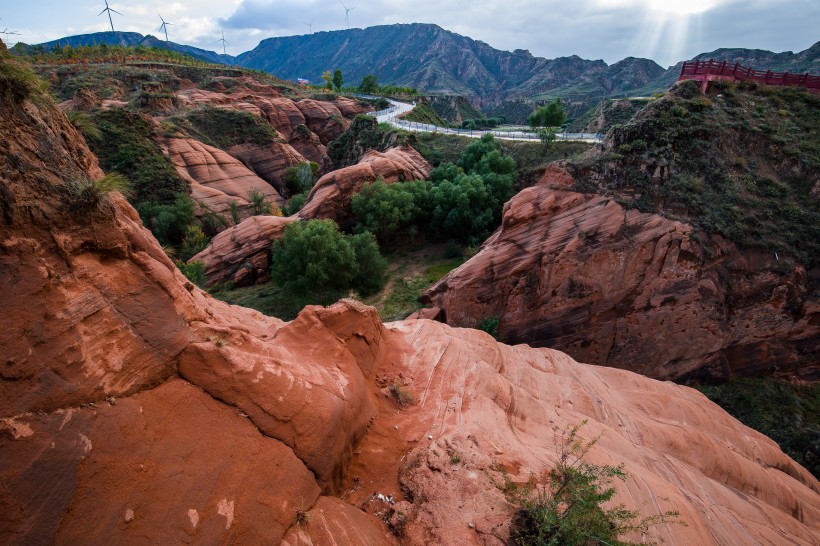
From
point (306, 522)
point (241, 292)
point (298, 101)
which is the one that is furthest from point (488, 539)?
point (298, 101)

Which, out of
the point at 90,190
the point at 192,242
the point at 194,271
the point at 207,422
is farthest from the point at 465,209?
the point at 90,190

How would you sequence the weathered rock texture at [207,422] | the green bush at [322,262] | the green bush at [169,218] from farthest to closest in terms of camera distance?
the green bush at [169,218]
the green bush at [322,262]
the weathered rock texture at [207,422]

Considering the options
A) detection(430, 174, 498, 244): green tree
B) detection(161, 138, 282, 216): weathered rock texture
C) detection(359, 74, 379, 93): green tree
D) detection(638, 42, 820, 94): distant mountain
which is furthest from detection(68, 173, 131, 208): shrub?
detection(359, 74, 379, 93): green tree

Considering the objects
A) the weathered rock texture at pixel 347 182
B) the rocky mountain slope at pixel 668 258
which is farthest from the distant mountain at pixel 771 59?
the weathered rock texture at pixel 347 182

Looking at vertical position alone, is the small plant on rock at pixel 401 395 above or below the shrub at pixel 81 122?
below

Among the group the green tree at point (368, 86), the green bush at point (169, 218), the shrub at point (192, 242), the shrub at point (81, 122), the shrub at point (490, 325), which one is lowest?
the shrub at point (490, 325)

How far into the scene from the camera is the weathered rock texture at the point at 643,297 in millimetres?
18828

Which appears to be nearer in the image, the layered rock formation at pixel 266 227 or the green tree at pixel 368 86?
the layered rock formation at pixel 266 227

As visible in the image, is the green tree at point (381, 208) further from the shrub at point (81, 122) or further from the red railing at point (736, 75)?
the shrub at point (81, 122)

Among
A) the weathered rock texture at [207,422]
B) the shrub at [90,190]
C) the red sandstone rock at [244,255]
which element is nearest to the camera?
the weathered rock texture at [207,422]

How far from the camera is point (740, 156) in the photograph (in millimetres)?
22406

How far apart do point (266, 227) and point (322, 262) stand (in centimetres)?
863

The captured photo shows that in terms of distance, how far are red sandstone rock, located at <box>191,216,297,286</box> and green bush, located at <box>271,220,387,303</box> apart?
2.84 m

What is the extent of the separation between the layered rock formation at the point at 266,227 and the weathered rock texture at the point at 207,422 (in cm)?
2045
